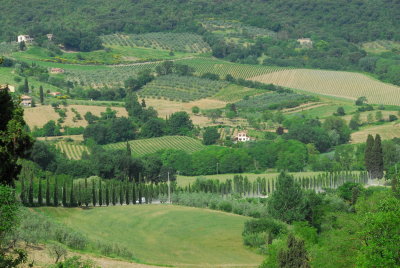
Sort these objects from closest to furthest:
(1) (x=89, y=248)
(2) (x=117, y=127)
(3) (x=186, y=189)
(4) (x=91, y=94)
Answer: (1) (x=89, y=248)
(3) (x=186, y=189)
(2) (x=117, y=127)
(4) (x=91, y=94)

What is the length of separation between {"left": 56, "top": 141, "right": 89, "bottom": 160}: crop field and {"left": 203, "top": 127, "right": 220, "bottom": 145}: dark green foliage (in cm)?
1657

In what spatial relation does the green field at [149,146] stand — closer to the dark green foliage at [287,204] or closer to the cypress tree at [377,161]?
the cypress tree at [377,161]

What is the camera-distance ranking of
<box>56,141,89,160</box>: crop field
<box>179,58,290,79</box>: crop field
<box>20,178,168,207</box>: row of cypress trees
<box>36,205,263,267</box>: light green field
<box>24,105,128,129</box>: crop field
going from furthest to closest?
1. <box>179,58,290,79</box>: crop field
2. <box>24,105,128,129</box>: crop field
3. <box>56,141,89,160</box>: crop field
4. <box>20,178,168,207</box>: row of cypress trees
5. <box>36,205,263,267</box>: light green field

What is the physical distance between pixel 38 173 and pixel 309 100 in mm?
79349

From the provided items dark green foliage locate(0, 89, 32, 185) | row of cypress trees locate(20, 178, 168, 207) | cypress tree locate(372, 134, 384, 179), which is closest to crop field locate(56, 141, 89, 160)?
row of cypress trees locate(20, 178, 168, 207)

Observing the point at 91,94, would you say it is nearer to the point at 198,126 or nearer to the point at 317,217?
the point at 198,126

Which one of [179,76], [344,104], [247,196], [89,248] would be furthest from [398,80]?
[89,248]

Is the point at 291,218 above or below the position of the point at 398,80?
below

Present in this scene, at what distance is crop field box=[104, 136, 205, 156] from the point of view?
436ft

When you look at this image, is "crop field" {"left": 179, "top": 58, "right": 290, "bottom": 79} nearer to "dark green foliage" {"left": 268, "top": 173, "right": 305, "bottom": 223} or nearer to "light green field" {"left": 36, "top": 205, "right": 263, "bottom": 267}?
"light green field" {"left": 36, "top": 205, "right": 263, "bottom": 267}

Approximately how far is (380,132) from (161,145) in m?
29.6

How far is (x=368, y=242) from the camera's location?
47.2 meters

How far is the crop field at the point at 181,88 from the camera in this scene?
170125mm

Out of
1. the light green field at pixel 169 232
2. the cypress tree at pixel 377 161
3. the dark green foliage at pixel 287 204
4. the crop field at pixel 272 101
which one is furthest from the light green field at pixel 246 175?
the crop field at pixel 272 101
